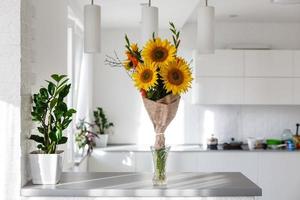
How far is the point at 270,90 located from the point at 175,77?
437cm

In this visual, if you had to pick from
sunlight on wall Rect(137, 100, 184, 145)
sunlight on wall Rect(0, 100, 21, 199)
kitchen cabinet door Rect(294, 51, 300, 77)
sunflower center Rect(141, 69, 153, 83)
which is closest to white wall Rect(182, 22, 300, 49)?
kitchen cabinet door Rect(294, 51, 300, 77)

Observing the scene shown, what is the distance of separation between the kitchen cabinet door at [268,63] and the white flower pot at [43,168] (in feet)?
14.6

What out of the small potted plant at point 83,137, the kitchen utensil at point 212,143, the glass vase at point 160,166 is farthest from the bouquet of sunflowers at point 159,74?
the kitchen utensil at point 212,143

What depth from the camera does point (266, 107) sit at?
6703mm

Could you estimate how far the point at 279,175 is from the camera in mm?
6059

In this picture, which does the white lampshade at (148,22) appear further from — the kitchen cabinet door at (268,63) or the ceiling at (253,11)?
the kitchen cabinet door at (268,63)

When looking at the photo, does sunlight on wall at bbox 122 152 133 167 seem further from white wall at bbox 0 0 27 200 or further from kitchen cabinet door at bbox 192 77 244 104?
white wall at bbox 0 0 27 200

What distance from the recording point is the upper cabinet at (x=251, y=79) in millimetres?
Result: 6289

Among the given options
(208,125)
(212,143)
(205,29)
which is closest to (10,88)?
(205,29)

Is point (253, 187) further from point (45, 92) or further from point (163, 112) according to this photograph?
point (45, 92)

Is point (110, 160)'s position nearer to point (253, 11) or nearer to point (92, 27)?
point (253, 11)

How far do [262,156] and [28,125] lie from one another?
424 centimetres

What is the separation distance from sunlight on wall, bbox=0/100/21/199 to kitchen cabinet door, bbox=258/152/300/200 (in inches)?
→ 172

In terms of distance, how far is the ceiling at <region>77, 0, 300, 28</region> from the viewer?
482 cm
